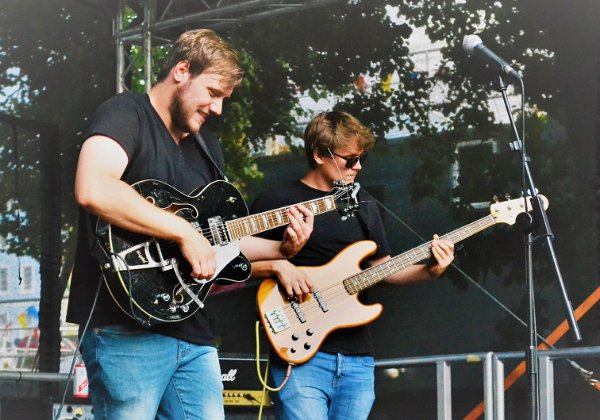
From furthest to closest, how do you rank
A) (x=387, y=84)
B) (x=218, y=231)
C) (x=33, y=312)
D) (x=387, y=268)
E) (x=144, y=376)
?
(x=33, y=312) → (x=387, y=84) → (x=387, y=268) → (x=218, y=231) → (x=144, y=376)

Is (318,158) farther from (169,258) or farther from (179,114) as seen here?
(169,258)

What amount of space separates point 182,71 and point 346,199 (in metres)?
0.94

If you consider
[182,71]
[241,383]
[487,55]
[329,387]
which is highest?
[487,55]

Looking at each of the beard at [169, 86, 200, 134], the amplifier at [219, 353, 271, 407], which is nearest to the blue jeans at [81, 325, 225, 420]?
the beard at [169, 86, 200, 134]

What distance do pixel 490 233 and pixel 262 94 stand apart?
1.74m

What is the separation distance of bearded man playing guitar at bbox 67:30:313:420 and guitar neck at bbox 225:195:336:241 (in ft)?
0.40

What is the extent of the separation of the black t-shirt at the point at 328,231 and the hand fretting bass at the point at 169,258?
0.65 meters

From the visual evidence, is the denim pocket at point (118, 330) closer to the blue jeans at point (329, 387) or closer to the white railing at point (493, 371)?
the blue jeans at point (329, 387)

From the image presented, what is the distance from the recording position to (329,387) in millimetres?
3154

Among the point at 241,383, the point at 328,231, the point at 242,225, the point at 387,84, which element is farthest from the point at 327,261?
the point at 387,84

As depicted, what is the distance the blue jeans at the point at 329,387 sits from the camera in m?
3.11

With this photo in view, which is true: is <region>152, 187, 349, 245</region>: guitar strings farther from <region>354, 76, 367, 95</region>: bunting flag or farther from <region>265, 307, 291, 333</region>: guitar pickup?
<region>354, 76, 367, 95</region>: bunting flag

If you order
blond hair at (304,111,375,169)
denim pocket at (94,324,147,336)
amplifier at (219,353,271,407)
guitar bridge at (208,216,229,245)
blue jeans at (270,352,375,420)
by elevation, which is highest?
blond hair at (304,111,375,169)

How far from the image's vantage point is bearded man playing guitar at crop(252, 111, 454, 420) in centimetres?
314
